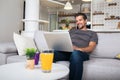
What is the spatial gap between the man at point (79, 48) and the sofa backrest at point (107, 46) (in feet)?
0.57

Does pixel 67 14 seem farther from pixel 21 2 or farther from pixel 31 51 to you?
pixel 31 51

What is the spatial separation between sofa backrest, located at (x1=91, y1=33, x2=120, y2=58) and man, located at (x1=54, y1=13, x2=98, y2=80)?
172 millimetres

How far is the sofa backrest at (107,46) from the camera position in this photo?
2580mm

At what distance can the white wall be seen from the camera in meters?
4.43

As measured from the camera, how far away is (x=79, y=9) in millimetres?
6891

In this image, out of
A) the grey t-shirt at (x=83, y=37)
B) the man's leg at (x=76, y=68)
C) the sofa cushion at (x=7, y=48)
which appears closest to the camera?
the man's leg at (x=76, y=68)

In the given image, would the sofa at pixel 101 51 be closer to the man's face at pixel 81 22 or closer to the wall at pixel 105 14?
the man's face at pixel 81 22

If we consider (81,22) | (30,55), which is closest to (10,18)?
(81,22)

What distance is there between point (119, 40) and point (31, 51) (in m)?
1.55

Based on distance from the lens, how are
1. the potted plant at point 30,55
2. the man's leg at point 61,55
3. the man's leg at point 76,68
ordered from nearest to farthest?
the potted plant at point 30,55, the man's leg at point 76,68, the man's leg at point 61,55

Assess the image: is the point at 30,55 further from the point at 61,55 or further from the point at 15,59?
the point at 15,59

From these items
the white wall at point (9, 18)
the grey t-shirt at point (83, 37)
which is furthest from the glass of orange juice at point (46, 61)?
the white wall at point (9, 18)

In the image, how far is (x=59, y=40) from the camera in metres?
2.04

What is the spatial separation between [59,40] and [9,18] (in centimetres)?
299
